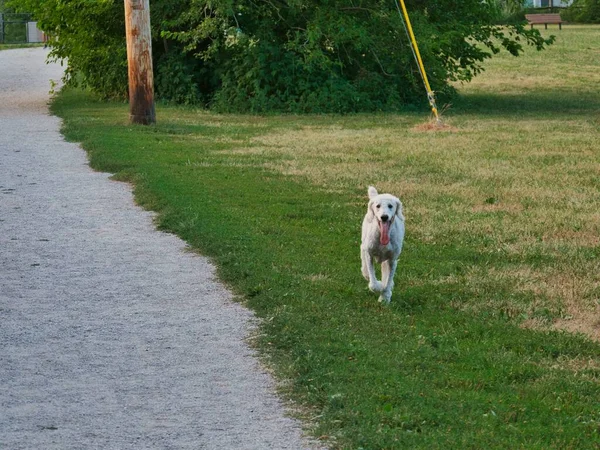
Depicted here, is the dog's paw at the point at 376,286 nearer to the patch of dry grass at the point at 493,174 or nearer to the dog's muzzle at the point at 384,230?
the dog's muzzle at the point at 384,230

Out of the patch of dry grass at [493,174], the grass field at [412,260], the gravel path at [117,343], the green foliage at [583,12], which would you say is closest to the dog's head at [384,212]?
the grass field at [412,260]

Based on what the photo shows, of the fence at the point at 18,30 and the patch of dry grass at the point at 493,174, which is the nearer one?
the patch of dry grass at the point at 493,174

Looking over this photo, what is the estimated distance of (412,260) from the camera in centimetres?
937

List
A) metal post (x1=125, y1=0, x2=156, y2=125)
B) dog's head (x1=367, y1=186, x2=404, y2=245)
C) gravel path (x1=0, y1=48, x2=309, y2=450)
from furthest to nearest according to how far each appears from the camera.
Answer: metal post (x1=125, y1=0, x2=156, y2=125), dog's head (x1=367, y1=186, x2=404, y2=245), gravel path (x1=0, y1=48, x2=309, y2=450)

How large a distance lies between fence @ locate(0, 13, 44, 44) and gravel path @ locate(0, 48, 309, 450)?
5675cm

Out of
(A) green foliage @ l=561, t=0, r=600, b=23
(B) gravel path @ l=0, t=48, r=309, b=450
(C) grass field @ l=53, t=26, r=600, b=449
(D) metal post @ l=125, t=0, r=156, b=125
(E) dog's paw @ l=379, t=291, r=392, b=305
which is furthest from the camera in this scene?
(A) green foliage @ l=561, t=0, r=600, b=23

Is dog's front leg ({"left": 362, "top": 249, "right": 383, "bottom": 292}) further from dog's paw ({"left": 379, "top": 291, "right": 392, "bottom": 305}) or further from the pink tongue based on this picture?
the pink tongue

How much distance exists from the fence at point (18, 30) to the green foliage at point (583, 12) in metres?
28.9

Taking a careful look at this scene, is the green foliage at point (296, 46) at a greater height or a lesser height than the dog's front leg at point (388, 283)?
greater

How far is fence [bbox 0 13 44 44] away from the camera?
67000mm

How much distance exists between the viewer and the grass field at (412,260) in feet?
18.9

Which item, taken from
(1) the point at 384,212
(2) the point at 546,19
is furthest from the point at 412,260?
A: (2) the point at 546,19

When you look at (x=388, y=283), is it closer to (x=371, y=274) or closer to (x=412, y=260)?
(x=371, y=274)

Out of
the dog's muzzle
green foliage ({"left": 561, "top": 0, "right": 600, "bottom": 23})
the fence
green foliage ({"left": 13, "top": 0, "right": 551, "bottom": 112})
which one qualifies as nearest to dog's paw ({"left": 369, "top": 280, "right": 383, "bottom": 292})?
the dog's muzzle
